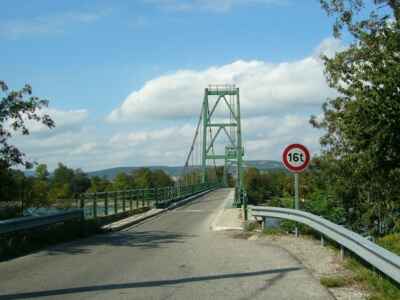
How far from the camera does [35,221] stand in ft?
44.5

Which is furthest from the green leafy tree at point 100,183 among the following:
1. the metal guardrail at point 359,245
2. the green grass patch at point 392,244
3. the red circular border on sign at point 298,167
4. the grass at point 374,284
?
the grass at point 374,284

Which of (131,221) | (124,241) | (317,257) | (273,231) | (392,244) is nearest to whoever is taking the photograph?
(317,257)

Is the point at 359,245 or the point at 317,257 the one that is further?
the point at 317,257

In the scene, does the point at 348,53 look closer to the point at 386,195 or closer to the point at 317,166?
the point at 386,195

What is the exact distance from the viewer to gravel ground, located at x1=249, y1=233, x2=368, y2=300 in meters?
7.30

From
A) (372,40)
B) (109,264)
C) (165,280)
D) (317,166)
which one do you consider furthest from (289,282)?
(317,166)

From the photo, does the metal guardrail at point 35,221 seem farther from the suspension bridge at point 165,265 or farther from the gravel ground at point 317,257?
the gravel ground at point 317,257

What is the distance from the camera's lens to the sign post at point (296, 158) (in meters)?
13.3

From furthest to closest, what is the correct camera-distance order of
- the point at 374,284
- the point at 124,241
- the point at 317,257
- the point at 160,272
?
the point at 124,241, the point at 317,257, the point at 160,272, the point at 374,284

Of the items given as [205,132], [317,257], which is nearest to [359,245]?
[317,257]

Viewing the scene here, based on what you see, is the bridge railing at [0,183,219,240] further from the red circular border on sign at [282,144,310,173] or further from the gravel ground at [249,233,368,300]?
the red circular border on sign at [282,144,310,173]

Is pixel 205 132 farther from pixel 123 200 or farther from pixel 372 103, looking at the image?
pixel 372 103

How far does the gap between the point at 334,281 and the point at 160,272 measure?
107 inches

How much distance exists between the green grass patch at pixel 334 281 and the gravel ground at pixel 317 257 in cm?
15
